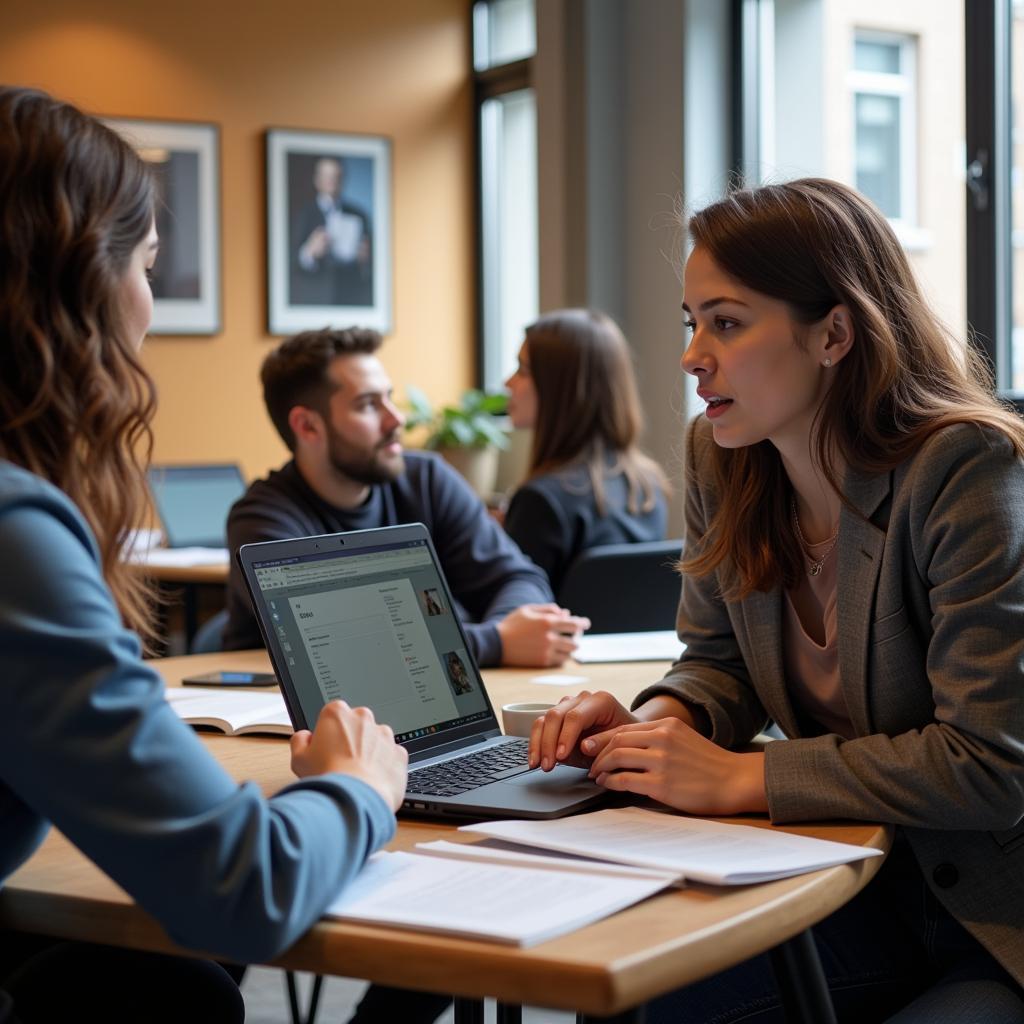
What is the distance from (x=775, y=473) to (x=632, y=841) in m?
0.60

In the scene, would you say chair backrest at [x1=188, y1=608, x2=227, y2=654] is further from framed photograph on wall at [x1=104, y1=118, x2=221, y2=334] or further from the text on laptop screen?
framed photograph on wall at [x1=104, y1=118, x2=221, y2=334]

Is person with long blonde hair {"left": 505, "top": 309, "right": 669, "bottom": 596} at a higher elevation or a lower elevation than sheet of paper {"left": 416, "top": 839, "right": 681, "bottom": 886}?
higher

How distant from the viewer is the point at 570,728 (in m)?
1.41

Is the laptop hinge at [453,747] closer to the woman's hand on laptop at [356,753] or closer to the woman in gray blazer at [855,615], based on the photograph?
the woman in gray blazer at [855,615]

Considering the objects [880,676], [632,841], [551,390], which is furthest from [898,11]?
[632,841]

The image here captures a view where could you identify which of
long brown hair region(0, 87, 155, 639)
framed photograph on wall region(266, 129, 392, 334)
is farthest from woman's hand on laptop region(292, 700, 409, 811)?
framed photograph on wall region(266, 129, 392, 334)

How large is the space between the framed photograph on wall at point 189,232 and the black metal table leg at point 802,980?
17.4 feet

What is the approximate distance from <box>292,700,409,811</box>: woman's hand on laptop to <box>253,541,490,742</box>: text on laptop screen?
192mm

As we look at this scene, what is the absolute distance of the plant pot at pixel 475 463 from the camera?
559 centimetres

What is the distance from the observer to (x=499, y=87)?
6.54 meters

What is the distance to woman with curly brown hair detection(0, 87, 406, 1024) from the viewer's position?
3.03 feet

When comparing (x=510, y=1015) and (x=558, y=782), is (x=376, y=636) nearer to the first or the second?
(x=558, y=782)

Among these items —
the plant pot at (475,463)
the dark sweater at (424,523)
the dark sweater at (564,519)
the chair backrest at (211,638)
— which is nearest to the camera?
the dark sweater at (424,523)

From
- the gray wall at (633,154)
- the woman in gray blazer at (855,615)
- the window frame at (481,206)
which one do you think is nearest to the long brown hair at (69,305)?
the woman in gray blazer at (855,615)
